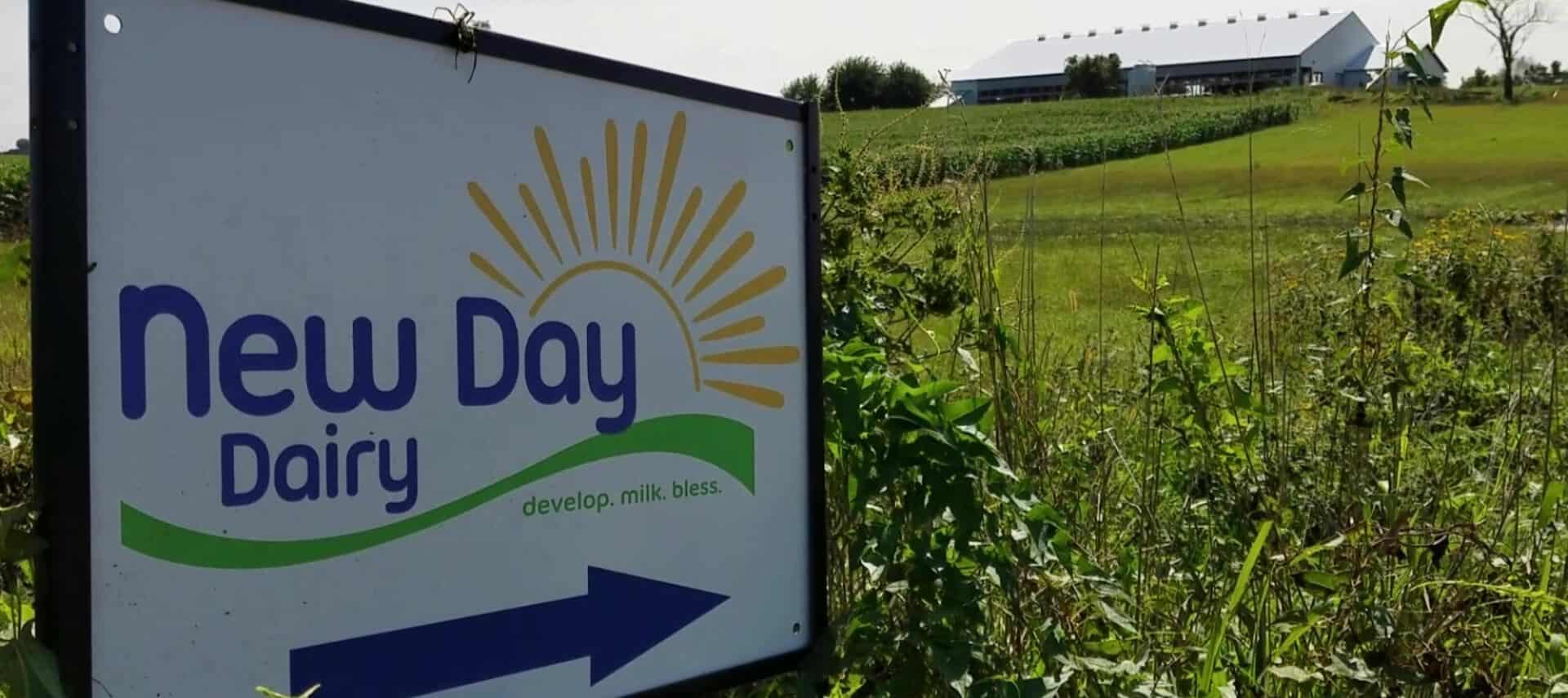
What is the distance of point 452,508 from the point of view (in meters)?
1.68

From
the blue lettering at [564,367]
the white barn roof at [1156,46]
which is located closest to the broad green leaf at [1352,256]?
the blue lettering at [564,367]

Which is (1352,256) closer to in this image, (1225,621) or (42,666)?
(1225,621)

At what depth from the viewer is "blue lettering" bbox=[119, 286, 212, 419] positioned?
138 cm

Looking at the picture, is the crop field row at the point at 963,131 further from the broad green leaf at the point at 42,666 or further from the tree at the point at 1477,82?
the broad green leaf at the point at 42,666

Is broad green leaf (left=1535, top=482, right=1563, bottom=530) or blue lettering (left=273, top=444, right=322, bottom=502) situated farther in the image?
broad green leaf (left=1535, top=482, right=1563, bottom=530)

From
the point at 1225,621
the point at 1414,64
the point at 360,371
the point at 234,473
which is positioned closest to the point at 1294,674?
the point at 1225,621

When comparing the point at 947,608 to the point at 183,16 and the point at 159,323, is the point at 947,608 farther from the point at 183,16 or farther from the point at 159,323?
the point at 183,16

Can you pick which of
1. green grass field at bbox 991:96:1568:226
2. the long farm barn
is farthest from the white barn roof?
green grass field at bbox 991:96:1568:226

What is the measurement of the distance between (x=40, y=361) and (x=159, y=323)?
121 mm

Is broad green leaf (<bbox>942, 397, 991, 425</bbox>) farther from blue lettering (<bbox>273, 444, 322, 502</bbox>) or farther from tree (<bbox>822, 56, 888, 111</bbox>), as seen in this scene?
tree (<bbox>822, 56, 888, 111</bbox>)

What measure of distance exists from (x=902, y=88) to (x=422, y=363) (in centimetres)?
359

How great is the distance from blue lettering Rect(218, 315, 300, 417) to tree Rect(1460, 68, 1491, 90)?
13.4 feet

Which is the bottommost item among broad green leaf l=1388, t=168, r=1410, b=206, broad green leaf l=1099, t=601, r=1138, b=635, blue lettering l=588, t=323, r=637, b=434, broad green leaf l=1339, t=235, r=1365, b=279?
broad green leaf l=1099, t=601, r=1138, b=635

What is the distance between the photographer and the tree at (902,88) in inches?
175
